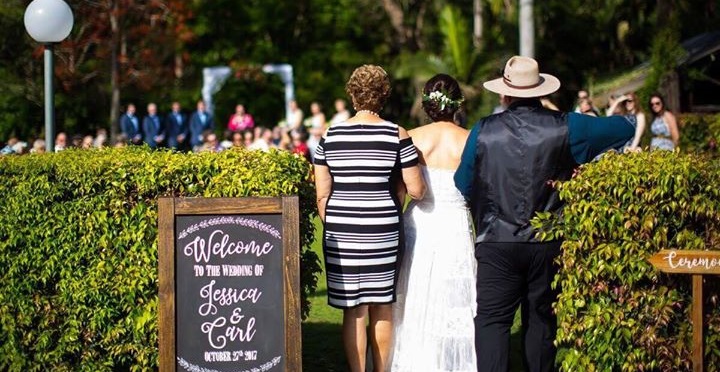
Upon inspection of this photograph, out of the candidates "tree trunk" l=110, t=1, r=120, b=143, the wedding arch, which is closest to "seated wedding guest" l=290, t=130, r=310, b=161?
"tree trunk" l=110, t=1, r=120, b=143

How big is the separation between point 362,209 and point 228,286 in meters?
0.87

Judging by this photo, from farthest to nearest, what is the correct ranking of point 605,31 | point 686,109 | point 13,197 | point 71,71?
point 605,31
point 71,71
point 686,109
point 13,197

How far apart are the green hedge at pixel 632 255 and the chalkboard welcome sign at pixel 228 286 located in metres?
1.40

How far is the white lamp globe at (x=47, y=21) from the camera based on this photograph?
10969mm

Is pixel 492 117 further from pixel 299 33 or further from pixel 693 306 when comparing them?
pixel 299 33

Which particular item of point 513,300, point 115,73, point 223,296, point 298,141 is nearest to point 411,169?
point 513,300

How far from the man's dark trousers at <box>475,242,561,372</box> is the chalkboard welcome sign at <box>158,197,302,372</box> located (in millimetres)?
1047

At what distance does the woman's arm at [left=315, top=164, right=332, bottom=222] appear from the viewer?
270 inches

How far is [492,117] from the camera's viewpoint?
21.5 feet

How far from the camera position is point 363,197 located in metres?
6.73

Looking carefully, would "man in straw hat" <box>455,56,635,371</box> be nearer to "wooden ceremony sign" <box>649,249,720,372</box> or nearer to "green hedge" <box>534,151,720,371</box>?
"green hedge" <box>534,151,720,371</box>

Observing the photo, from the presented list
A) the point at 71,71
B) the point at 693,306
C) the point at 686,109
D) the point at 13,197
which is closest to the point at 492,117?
the point at 693,306

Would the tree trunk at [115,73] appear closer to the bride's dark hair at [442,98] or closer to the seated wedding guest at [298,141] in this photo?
the seated wedding guest at [298,141]

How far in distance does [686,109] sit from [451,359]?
20.4m
